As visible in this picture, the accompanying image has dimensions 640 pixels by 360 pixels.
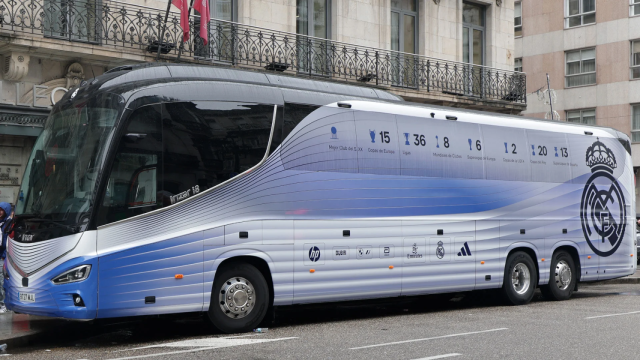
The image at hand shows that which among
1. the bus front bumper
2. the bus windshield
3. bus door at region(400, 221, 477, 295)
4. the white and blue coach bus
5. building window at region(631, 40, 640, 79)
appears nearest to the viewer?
the bus front bumper

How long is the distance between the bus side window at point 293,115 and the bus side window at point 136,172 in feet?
6.71

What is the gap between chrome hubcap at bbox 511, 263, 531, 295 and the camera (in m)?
15.4

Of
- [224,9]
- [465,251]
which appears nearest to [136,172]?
[465,251]

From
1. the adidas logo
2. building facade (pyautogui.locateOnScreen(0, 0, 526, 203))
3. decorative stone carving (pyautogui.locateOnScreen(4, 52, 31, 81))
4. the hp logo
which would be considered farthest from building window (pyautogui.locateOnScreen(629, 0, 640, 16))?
the hp logo

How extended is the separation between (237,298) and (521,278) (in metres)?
6.52

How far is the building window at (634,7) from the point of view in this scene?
42.2 m

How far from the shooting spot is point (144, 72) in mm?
10734

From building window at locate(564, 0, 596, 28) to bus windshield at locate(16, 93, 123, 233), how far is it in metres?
38.5

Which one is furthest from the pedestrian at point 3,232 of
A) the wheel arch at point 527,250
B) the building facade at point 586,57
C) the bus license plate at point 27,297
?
the building facade at point 586,57

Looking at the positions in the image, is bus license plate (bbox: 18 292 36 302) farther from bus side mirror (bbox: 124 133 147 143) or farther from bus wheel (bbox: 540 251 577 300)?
bus wheel (bbox: 540 251 577 300)

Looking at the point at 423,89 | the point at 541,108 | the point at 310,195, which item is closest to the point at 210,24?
the point at 423,89

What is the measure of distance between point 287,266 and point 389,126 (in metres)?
2.95

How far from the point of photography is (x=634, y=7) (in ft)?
139

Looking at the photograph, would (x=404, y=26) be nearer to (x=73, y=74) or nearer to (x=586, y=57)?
(x=73, y=74)
